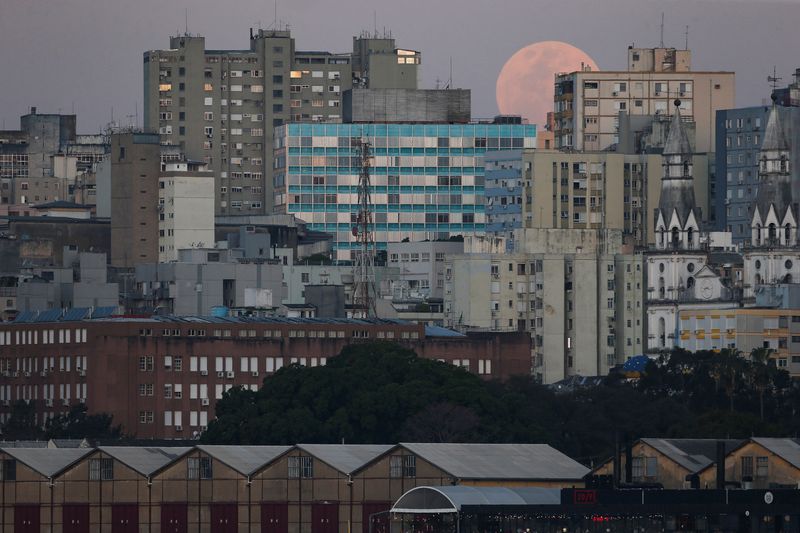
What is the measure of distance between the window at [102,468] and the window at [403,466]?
12598 millimetres

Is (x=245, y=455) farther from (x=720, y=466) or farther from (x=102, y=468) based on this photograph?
(x=720, y=466)

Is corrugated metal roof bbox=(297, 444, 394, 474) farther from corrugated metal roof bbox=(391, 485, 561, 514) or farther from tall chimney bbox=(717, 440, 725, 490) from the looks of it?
tall chimney bbox=(717, 440, 725, 490)

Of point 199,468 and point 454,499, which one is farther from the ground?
point 199,468

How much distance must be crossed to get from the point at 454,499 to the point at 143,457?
837 inches

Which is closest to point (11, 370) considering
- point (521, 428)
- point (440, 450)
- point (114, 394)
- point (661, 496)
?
Result: point (114, 394)

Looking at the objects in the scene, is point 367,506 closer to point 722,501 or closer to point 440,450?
point 440,450

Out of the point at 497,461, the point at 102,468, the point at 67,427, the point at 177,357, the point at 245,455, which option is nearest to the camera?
Result: the point at 102,468

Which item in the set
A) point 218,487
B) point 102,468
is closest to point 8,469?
point 102,468

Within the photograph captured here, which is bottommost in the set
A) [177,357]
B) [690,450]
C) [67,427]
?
[67,427]

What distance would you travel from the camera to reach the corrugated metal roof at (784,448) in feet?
438

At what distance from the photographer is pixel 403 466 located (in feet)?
439

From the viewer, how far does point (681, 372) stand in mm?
189125

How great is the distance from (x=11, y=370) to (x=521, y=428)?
2168 inches

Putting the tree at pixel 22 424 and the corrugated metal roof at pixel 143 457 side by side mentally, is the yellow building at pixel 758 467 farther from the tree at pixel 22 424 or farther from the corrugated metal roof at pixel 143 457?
the tree at pixel 22 424
